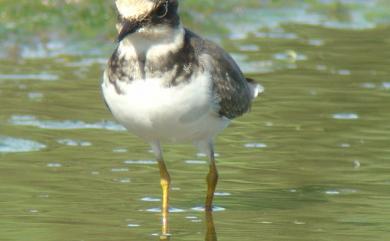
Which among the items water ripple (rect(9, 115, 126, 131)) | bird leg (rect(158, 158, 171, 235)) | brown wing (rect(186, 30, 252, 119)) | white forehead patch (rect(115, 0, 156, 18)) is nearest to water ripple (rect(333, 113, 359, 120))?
water ripple (rect(9, 115, 126, 131))

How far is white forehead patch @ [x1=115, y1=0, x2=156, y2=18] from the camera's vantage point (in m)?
7.65

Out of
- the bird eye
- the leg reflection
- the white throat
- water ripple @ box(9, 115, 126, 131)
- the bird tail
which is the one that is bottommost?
water ripple @ box(9, 115, 126, 131)

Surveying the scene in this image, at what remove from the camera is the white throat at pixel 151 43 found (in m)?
7.87

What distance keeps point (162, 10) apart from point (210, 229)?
5.03 ft

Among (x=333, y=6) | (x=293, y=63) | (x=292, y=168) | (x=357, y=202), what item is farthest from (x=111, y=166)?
(x=333, y=6)

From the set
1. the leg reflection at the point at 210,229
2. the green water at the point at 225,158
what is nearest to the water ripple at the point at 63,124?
the green water at the point at 225,158

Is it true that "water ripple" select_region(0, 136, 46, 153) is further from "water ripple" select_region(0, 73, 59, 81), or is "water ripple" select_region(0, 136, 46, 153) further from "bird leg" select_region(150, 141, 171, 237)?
"water ripple" select_region(0, 73, 59, 81)

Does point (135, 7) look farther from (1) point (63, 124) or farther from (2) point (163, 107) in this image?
(1) point (63, 124)

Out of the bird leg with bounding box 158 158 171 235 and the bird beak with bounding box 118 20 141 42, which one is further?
the bird leg with bounding box 158 158 171 235

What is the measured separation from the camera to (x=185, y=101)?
7.96m

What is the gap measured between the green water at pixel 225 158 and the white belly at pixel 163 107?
2.15 feet

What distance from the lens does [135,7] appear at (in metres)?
7.66

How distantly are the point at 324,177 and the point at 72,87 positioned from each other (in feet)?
12.9

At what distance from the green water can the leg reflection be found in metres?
0.04
